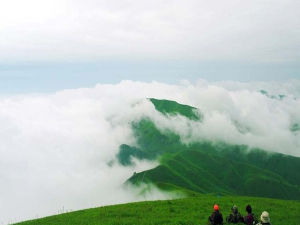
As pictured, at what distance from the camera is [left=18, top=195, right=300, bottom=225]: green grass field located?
27.0 meters

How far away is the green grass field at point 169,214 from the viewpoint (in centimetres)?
2701

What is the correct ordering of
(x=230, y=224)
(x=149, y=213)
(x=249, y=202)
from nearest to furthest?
(x=230, y=224), (x=149, y=213), (x=249, y=202)

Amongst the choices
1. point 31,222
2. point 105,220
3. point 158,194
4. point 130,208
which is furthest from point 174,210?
point 158,194

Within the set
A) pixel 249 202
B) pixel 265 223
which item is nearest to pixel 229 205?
pixel 249 202

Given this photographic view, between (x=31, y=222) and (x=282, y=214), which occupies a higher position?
(x=31, y=222)

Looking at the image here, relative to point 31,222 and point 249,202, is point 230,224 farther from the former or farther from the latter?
point 31,222

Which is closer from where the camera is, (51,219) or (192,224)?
(192,224)

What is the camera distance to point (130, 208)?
110 feet

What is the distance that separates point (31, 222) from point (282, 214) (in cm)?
2463

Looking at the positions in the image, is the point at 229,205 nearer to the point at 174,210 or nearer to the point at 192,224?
the point at 174,210

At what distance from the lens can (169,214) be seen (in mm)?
29844

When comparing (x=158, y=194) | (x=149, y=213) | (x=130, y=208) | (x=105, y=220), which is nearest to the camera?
(x=105, y=220)

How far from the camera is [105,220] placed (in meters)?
28.3

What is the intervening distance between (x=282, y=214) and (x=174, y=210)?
10.5 m
